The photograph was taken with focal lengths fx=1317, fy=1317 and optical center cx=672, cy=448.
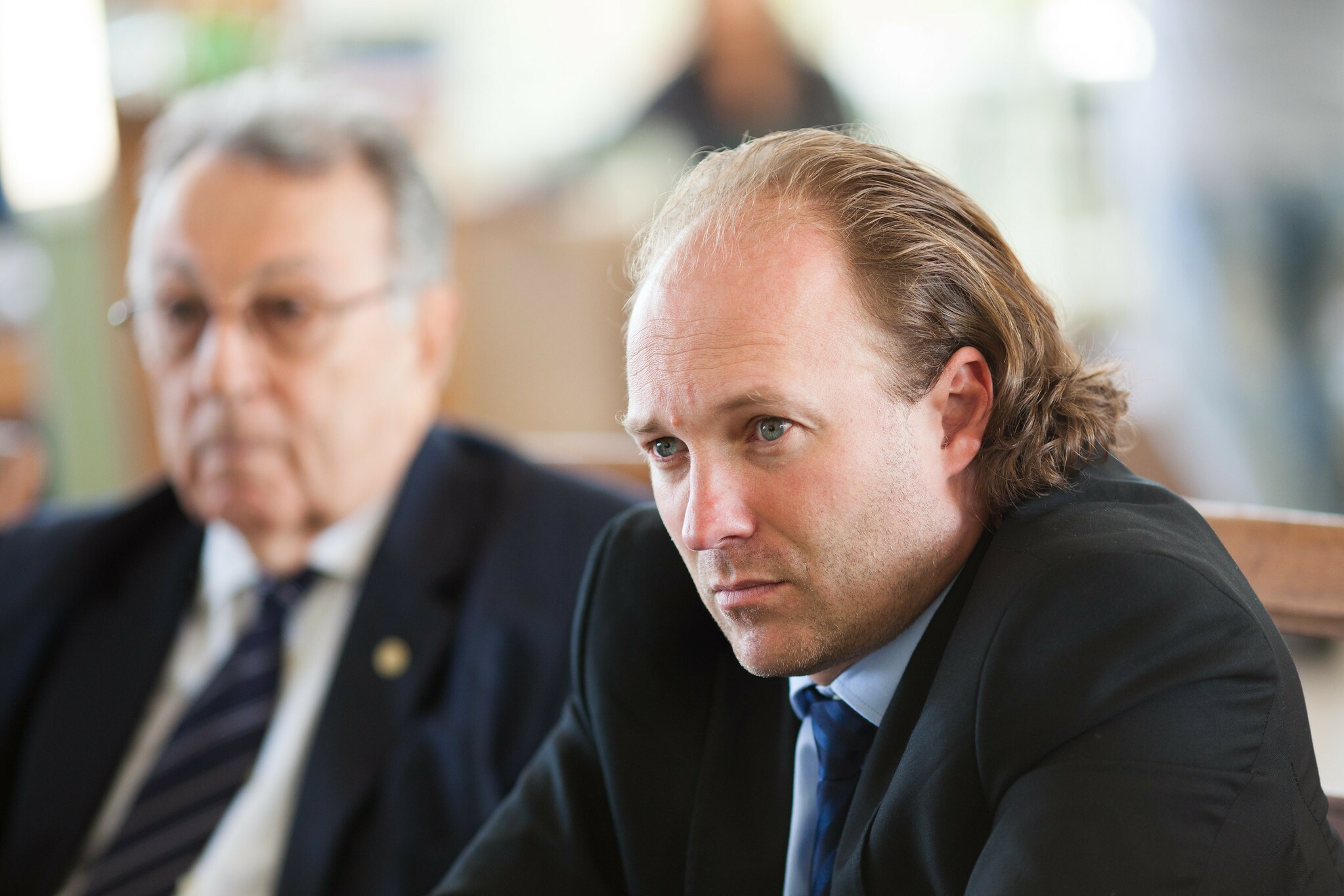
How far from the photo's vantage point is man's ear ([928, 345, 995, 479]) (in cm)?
89

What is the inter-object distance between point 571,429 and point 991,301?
144 inches

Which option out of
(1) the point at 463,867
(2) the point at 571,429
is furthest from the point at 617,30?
(1) the point at 463,867

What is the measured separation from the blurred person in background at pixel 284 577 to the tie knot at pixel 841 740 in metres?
0.58

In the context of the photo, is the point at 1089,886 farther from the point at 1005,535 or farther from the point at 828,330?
the point at 828,330

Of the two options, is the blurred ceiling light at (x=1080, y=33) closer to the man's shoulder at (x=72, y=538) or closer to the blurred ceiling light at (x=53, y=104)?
the blurred ceiling light at (x=53, y=104)

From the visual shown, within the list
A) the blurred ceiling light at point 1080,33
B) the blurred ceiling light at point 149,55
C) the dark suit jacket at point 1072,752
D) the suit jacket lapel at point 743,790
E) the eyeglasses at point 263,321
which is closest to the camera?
the dark suit jacket at point 1072,752

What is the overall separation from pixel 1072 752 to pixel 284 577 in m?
1.22

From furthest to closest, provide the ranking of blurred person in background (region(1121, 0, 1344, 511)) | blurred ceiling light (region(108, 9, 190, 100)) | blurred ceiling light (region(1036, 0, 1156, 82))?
blurred ceiling light (region(1036, 0, 1156, 82)), blurred ceiling light (region(108, 9, 190, 100)), blurred person in background (region(1121, 0, 1344, 511))

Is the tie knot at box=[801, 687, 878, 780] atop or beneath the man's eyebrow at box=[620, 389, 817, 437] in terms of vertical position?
beneath

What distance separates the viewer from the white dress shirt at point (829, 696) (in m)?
0.91

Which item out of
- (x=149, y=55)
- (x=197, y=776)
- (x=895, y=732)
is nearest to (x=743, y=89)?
(x=149, y=55)

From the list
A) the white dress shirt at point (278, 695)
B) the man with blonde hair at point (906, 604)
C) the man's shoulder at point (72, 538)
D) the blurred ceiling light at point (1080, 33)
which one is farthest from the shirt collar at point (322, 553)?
the blurred ceiling light at point (1080, 33)

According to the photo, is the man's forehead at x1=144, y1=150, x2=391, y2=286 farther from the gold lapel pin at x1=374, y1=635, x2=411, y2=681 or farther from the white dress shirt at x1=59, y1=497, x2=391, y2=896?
the gold lapel pin at x1=374, y1=635, x2=411, y2=681

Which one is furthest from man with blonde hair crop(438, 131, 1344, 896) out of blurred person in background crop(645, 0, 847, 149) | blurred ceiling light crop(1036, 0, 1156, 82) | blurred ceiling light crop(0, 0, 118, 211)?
blurred ceiling light crop(1036, 0, 1156, 82)
